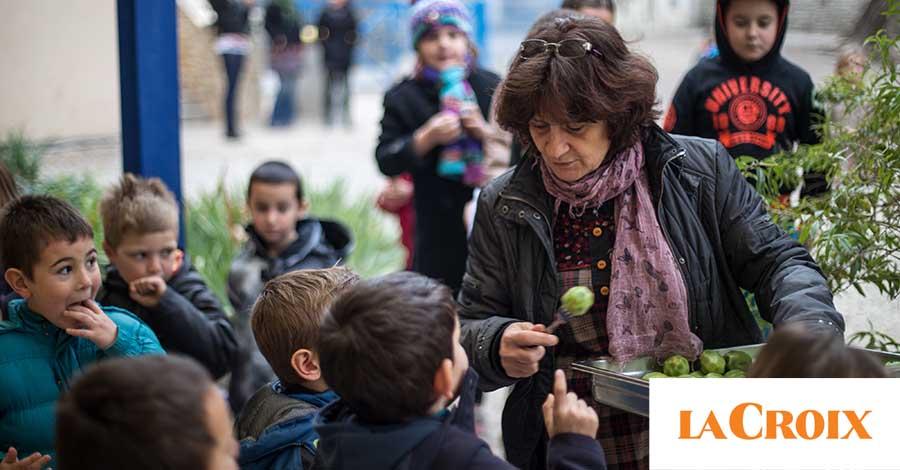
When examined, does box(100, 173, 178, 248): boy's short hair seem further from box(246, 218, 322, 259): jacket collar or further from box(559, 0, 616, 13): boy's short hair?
box(559, 0, 616, 13): boy's short hair

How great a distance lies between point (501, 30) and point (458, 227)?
47.7 feet

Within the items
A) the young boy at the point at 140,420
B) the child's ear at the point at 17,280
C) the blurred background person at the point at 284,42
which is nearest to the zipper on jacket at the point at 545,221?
the young boy at the point at 140,420

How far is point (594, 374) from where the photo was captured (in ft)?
7.92

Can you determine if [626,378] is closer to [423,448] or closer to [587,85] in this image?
[423,448]

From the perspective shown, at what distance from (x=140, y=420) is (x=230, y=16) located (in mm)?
13193

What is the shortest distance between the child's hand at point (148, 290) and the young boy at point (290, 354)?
96 centimetres

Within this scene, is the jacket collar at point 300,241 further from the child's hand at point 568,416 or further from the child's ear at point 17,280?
the child's hand at point 568,416

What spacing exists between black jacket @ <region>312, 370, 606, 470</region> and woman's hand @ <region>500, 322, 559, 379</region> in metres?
0.33

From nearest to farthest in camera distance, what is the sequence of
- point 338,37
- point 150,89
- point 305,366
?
point 305,366 → point 150,89 → point 338,37

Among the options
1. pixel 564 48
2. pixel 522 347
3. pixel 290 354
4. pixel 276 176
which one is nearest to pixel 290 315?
pixel 290 354

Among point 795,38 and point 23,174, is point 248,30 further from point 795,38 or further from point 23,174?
point 795,38

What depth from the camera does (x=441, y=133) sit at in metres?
4.61

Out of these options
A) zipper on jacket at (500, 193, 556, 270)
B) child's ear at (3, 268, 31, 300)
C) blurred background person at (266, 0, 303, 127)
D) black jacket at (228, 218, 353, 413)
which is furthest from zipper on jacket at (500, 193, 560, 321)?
blurred background person at (266, 0, 303, 127)

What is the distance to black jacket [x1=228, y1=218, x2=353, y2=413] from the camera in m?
4.46
